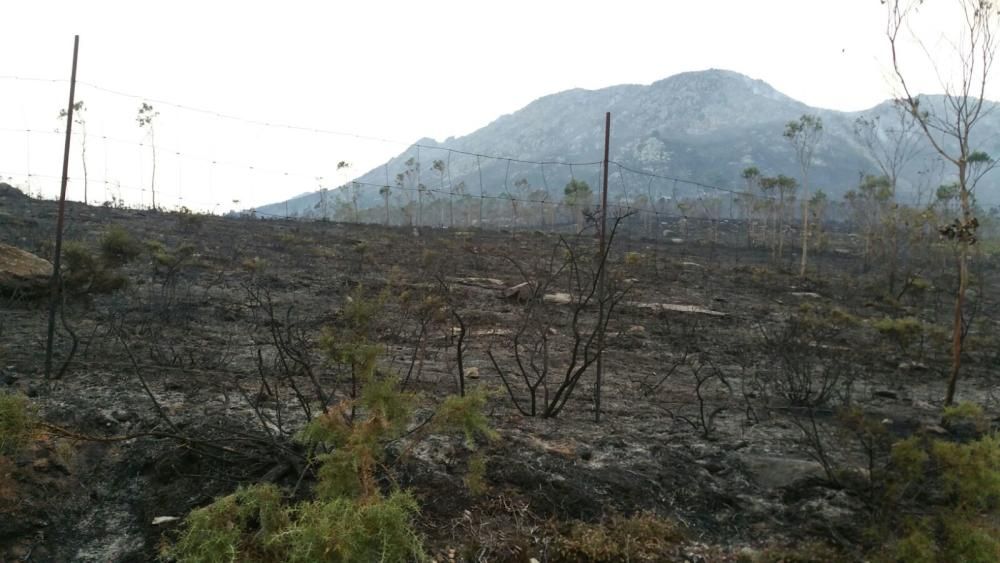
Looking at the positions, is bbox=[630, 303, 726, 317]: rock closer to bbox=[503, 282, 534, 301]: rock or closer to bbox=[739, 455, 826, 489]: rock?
bbox=[503, 282, 534, 301]: rock

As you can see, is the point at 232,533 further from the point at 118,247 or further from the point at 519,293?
the point at 118,247

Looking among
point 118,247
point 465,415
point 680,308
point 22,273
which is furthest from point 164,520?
point 680,308

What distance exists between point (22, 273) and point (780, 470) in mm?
10358

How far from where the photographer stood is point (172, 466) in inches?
154

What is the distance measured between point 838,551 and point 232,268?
14.6 meters

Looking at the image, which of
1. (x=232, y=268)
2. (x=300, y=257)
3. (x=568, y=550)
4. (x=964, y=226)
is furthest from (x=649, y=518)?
(x=300, y=257)

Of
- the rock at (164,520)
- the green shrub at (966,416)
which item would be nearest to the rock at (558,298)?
the green shrub at (966,416)

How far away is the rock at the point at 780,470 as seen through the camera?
168 inches

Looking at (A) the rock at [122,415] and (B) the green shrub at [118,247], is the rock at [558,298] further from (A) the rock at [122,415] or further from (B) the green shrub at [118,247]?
Result: (A) the rock at [122,415]

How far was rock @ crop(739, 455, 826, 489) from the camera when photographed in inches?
168

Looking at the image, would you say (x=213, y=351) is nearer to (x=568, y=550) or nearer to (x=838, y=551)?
(x=568, y=550)

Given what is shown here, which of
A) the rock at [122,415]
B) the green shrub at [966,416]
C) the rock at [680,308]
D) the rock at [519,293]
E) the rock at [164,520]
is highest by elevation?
the rock at [519,293]

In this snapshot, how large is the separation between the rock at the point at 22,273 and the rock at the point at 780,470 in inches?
391

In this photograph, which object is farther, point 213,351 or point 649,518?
point 213,351
